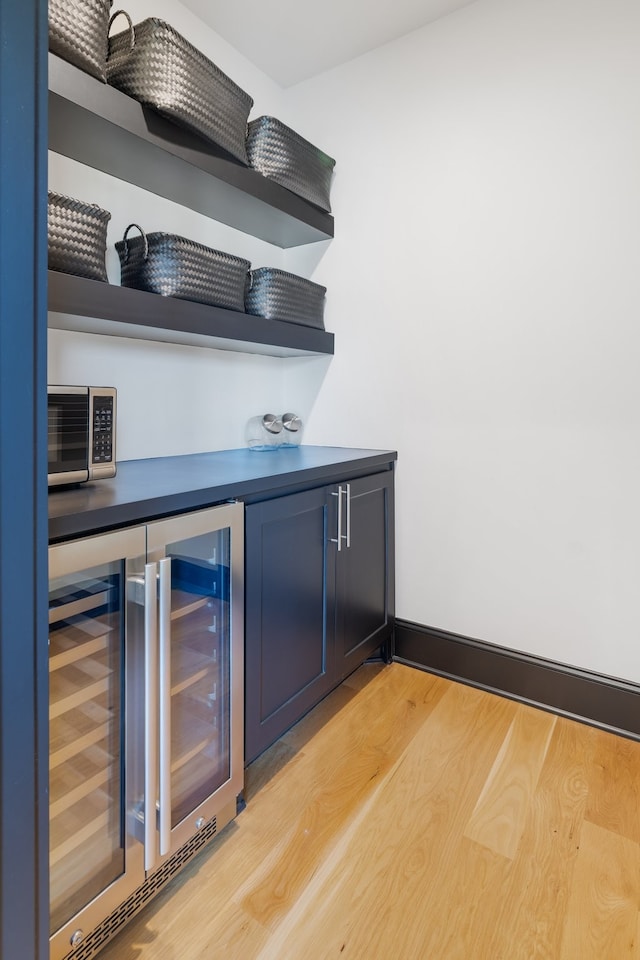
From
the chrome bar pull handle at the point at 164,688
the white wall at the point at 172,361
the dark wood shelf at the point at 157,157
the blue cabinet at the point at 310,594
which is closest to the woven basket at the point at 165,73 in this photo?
the dark wood shelf at the point at 157,157

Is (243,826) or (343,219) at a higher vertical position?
(343,219)

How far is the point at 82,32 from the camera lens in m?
1.19

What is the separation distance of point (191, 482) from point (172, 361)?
0.77 m

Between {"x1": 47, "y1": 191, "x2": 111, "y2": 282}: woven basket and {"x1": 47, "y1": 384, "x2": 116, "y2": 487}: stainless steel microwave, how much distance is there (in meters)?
0.39

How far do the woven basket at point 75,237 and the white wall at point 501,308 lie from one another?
115 centimetres

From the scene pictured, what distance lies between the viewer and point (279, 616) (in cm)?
144

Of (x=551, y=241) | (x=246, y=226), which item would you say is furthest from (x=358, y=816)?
(x=246, y=226)

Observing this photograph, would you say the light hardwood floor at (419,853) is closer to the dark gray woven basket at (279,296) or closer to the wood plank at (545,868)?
the wood plank at (545,868)

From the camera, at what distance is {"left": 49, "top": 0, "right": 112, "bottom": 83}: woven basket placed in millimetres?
1138

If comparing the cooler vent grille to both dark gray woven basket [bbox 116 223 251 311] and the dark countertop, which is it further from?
dark gray woven basket [bbox 116 223 251 311]

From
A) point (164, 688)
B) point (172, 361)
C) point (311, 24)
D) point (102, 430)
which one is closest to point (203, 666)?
point (164, 688)

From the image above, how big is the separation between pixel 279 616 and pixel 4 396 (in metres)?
0.99

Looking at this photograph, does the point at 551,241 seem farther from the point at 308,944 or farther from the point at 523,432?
the point at 308,944

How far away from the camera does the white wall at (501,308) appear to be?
166 cm
